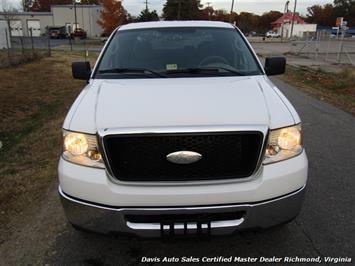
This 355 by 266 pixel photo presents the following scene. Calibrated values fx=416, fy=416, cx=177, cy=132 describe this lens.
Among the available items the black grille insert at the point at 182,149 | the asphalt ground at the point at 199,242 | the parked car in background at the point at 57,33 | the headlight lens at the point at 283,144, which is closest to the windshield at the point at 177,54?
the headlight lens at the point at 283,144

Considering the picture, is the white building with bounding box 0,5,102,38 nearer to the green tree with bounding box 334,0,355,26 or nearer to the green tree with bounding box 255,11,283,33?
the green tree with bounding box 255,11,283,33

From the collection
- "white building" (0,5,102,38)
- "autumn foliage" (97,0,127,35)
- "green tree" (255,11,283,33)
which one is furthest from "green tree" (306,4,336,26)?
"autumn foliage" (97,0,127,35)

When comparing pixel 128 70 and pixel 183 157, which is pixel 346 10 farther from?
pixel 183 157

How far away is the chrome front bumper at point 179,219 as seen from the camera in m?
2.76

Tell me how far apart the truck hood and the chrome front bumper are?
548mm

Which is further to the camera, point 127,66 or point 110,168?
point 127,66

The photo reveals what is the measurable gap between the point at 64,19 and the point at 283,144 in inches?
3014

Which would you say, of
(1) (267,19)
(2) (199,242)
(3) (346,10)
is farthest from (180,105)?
(1) (267,19)

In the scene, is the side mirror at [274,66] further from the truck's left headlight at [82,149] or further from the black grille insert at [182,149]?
the truck's left headlight at [82,149]

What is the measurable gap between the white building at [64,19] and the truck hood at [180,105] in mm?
72867

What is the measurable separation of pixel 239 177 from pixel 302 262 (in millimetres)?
931

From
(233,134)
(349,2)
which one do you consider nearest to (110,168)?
(233,134)

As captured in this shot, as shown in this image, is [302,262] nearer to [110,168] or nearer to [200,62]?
[110,168]

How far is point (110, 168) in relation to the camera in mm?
2820
